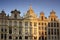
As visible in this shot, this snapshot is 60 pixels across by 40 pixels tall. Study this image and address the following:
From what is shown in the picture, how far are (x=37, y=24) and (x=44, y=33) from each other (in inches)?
41.0

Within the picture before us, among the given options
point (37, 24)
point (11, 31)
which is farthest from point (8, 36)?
point (37, 24)

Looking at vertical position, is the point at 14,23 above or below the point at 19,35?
above

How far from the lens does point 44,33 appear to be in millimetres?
15234

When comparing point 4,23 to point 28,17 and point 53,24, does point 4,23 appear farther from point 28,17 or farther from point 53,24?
point 53,24

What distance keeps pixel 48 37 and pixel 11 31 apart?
3.41 metres

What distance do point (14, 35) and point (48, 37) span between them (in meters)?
3.09

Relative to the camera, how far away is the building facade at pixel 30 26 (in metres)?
15.2

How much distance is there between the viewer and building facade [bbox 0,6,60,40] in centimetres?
1517

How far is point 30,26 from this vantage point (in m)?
15.2

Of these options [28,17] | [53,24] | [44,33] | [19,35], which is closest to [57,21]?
[53,24]

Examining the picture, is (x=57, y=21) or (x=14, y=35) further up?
(x=57, y=21)

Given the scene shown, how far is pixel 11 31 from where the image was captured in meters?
15.2

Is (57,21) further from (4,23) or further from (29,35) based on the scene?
(4,23)

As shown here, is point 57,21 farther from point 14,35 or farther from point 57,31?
point 14,35
